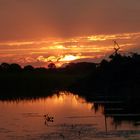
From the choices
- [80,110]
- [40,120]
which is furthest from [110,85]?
[40,120]

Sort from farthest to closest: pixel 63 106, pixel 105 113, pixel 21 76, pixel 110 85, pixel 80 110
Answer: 1. pixel 21 76
2. pixel 110 85
3. pixel 63 106
4. pixel 80 110
5. pixel 105 113

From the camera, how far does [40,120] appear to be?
34219mm

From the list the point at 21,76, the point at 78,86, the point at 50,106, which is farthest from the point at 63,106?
the point at 21,76

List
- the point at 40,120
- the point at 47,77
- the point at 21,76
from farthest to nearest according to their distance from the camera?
the point at 47,77 → the point at 21,76 → the point at 40,120

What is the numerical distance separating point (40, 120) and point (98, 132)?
697 centimetres

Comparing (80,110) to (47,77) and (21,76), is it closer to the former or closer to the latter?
(21,76)

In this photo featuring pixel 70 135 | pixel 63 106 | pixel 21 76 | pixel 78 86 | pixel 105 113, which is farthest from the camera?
pixel 21 76

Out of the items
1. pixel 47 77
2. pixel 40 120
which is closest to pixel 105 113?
pixel 40 120

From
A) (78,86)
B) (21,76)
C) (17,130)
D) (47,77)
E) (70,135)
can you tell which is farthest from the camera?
(47,77)

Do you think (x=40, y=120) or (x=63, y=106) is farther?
(x=63, y=106)

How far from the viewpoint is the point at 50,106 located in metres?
45.4

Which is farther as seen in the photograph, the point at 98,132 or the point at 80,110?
the point at 80,110

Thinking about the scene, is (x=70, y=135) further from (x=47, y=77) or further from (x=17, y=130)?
(x=47, y=77)

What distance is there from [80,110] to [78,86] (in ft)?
119
